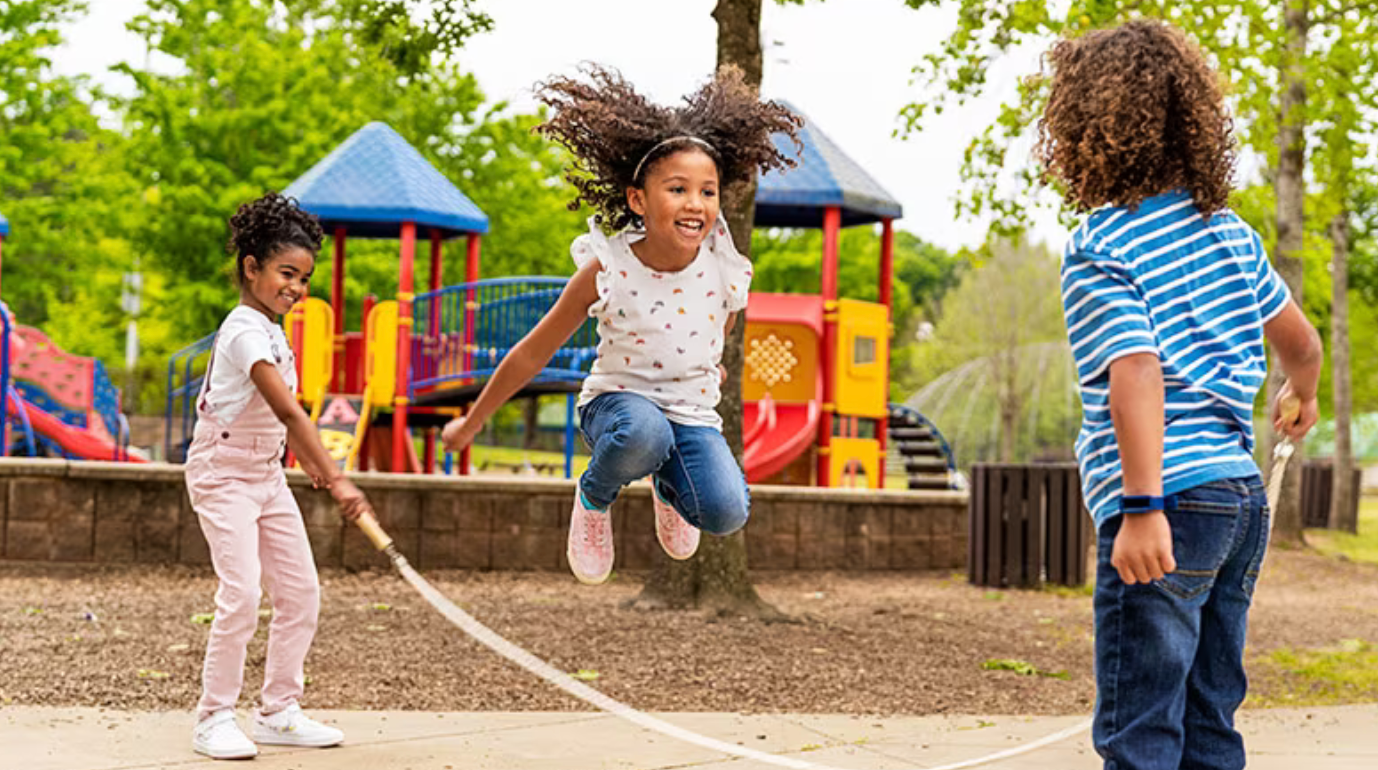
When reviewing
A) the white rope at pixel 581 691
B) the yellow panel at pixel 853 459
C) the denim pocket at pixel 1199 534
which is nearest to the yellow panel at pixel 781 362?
the yellow panel at pixel 853 459

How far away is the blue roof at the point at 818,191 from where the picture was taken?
56.1 ft

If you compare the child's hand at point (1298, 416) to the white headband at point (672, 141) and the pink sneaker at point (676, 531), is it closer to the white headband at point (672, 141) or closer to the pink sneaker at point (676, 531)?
the white headband at point (672, 141)

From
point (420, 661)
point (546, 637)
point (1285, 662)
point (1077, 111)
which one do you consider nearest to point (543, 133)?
point (1077, 111)

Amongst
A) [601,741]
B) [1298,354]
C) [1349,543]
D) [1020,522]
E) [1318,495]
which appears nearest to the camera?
[1298,354]

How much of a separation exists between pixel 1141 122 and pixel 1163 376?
Result: 55 centimetres

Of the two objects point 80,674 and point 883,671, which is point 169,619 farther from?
point 883,671

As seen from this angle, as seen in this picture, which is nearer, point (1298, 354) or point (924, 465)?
point (1298, 354)

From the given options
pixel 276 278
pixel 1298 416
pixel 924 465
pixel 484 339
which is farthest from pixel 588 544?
pixel 924 465

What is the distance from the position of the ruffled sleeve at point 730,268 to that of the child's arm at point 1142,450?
2.00 meters

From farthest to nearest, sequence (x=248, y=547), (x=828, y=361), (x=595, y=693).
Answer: (x=828, y=361), (x=248, y=547), (x=595, y=693)

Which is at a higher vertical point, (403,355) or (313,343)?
(313,343)

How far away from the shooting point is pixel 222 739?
5.15 metres

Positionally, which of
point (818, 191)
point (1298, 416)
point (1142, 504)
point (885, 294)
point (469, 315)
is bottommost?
point (1142, 504)

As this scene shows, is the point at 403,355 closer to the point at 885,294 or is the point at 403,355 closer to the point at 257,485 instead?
the point at 885,294
